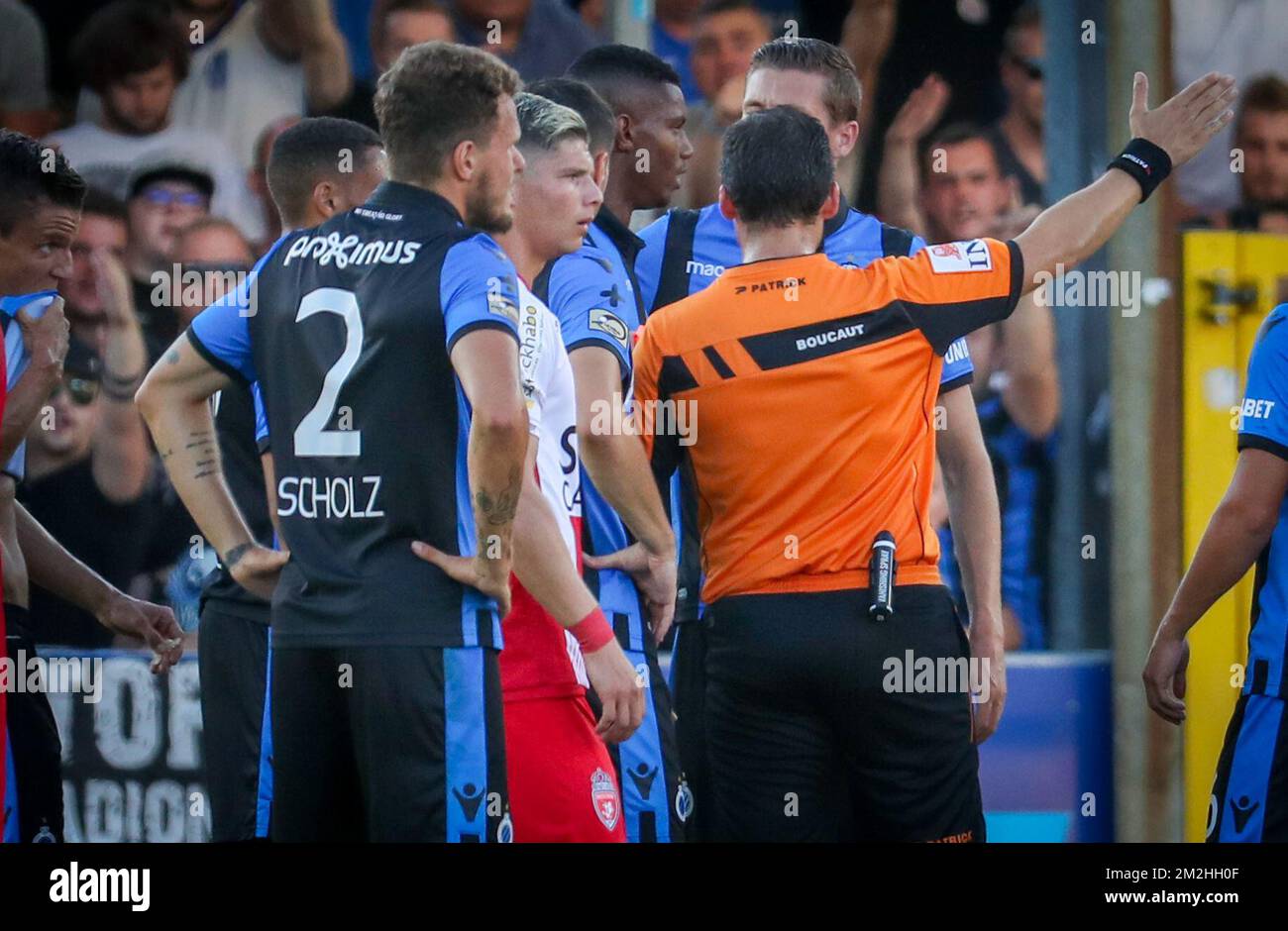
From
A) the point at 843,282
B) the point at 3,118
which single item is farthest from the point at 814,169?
the point at 3,118

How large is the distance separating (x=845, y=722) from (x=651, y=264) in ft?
4.30

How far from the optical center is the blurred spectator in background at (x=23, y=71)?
18.4 ft

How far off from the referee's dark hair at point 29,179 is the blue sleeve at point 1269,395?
8.95 ft

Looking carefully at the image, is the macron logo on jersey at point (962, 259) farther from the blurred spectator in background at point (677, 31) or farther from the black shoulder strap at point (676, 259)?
the blurred spectator in background at point (677, 31)

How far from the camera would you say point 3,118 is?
221 inches

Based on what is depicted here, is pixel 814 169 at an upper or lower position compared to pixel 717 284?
upper

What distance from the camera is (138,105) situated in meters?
5.70

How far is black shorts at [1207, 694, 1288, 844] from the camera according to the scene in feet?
11.6

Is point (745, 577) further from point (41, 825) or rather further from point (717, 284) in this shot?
point (41, 825)

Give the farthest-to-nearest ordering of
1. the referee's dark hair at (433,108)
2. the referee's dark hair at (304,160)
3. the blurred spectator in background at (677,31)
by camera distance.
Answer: the blurred spectator in background at (677,31) → the referee's dark hair at (304,160) → the referee's dark hair at (433,108)

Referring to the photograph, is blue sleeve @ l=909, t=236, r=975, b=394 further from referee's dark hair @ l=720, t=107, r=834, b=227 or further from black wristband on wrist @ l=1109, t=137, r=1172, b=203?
black wristband on wrist @ l=1109, t=137, r=1172, b=203

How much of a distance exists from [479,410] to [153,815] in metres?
3.12

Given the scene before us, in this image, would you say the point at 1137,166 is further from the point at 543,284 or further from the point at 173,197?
the point at 173,197

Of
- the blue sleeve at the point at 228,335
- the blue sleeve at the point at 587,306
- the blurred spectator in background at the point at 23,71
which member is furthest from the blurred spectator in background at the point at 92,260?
the blue sleeve at the point at 228,335
